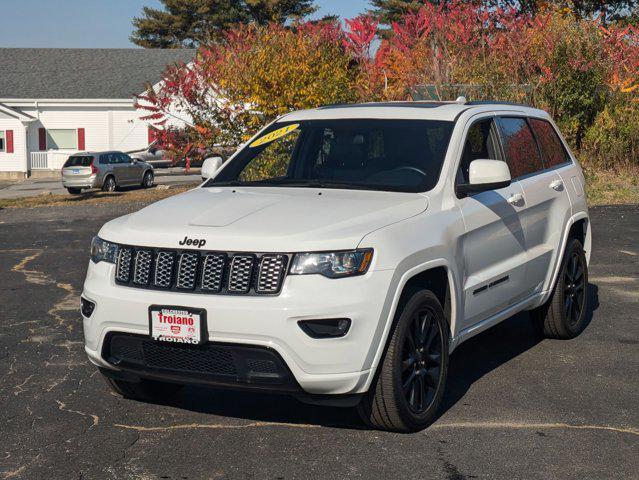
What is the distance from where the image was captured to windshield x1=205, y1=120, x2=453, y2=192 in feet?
20.4

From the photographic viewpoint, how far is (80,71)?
177 ft

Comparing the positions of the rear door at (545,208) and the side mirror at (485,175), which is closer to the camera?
the side mirror at (485,175)

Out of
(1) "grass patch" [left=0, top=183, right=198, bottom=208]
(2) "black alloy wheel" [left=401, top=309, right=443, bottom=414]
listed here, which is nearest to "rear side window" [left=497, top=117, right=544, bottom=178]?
(2) "black alloy wheel" [left=401, top=309, right=443, bottom=414]

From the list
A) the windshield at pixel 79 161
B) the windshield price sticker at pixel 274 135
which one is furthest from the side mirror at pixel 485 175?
the windshield at pixel 79 161

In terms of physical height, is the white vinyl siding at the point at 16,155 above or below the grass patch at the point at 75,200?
below

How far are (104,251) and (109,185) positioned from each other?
3087 cm

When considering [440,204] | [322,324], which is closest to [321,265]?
[322,324]

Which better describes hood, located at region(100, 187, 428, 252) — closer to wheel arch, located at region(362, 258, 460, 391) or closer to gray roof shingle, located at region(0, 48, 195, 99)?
wheel arch, located at region(362, 258, 460, 391)

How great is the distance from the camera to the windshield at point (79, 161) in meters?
34.3

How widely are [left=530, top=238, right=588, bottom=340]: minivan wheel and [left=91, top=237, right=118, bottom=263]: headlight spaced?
11.7ft

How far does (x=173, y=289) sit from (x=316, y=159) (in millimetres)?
1858

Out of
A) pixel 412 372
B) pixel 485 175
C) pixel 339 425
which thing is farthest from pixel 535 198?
pixel 339 425

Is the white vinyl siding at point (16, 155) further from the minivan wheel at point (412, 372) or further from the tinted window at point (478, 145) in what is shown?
the minivan wheel at point (412, 372)

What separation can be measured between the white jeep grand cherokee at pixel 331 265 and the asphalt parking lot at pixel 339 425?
28 centimetres
